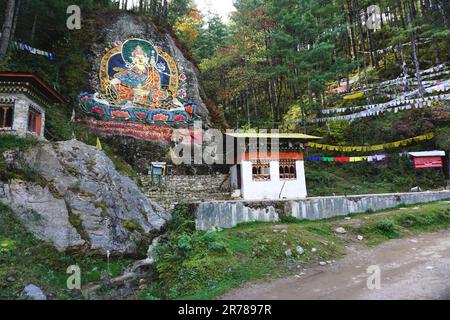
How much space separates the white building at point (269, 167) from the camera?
739 inches

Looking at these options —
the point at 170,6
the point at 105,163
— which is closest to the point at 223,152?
the point at 105,163

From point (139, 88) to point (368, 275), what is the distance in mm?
21823

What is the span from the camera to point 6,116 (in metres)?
13.5

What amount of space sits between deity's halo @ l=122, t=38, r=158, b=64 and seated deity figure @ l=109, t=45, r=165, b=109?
0.59 ft

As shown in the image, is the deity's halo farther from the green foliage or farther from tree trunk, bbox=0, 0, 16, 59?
the green foliage

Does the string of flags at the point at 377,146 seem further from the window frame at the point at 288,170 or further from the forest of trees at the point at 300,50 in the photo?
the window frame at the point at 288,170

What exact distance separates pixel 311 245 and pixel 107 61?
21.9 meters

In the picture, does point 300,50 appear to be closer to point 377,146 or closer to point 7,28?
point 377,146

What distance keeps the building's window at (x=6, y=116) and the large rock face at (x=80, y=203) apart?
2.32 metres

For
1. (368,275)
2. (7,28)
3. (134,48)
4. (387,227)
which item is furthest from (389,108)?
(7,28)

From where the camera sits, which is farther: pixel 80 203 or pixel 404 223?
pixel 404 223

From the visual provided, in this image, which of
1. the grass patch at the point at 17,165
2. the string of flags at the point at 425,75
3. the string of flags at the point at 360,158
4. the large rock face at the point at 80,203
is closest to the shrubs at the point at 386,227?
the large rock face at the point at 80,203

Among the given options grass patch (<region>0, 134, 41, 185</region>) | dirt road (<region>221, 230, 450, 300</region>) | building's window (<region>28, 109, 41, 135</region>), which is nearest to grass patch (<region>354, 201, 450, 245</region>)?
dirt road (<region>221, 230, 450, 300</region>)
